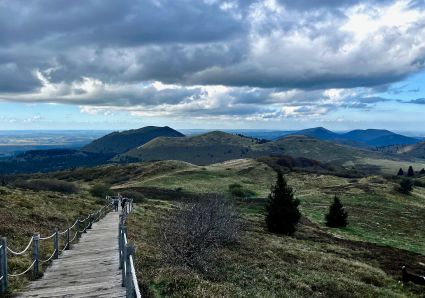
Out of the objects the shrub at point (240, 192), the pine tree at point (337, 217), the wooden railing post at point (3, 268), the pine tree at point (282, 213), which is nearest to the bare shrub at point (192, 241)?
the wooden railing post at point (3, 268)

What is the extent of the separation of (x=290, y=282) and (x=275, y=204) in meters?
25.3

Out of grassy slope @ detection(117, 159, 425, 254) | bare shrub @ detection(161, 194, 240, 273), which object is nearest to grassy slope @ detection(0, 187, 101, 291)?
bare shrub @ detection(161, 194, 240, 273)

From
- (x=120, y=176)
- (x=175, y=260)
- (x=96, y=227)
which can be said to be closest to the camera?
(x=175, y=260)

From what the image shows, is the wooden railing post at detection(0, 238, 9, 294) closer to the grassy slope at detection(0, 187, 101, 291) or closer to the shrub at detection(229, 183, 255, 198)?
the grassy slope at detection(0, 187, 101, 291)

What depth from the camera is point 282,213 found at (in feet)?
151

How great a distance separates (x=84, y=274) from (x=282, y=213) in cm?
3245

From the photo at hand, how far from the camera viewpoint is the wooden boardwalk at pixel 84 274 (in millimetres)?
13305

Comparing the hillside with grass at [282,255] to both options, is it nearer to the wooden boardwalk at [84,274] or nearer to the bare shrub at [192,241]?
the bare shrub at [192,241]

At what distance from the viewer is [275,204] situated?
154 ft

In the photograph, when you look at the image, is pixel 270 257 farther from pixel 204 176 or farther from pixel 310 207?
pixel 204 176

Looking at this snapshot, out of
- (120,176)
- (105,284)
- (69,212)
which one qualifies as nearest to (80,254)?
(105,284)

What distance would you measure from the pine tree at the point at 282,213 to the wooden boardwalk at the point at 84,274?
25.5 m

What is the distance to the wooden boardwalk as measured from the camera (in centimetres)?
1330

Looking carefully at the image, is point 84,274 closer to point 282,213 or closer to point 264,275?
point 264,275
